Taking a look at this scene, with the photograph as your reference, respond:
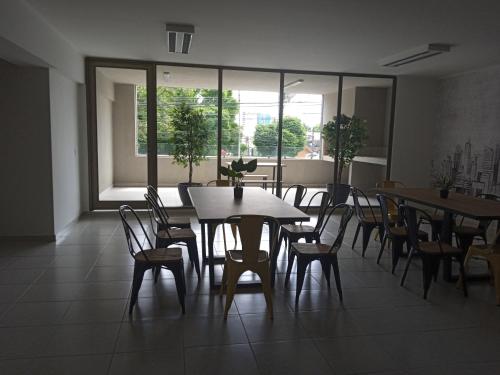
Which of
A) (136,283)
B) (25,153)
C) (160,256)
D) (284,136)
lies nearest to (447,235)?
(160,256)

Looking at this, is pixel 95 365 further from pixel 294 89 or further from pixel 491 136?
pixel 294 89

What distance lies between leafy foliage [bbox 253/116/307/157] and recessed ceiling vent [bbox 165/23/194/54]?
267 centimetres

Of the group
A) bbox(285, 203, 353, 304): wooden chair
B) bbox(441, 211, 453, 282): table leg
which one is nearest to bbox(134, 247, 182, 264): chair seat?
bbox(285, 203, 353, 304): wooden chair

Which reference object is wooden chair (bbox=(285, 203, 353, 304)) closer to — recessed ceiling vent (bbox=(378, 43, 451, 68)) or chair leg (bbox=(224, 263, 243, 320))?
chair leg (bbox=(224, 263, 243, 320))

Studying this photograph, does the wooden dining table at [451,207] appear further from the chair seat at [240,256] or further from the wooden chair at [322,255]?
the chair seat at [240,256]

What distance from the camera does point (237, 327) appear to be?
2865 millimetres

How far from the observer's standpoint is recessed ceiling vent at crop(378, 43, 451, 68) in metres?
4.82

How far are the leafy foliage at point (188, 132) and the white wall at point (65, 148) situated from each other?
1.61m

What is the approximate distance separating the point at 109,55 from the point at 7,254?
345 cm

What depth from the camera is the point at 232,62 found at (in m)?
6.41

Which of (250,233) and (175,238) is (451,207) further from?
(175,238)

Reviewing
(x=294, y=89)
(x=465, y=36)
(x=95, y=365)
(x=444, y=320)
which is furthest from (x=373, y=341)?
(x=294, y=89)

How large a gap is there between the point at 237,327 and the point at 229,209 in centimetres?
107

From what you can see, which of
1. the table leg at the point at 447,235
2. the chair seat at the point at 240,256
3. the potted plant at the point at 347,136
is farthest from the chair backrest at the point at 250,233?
the potted plant at the point at 347,136
